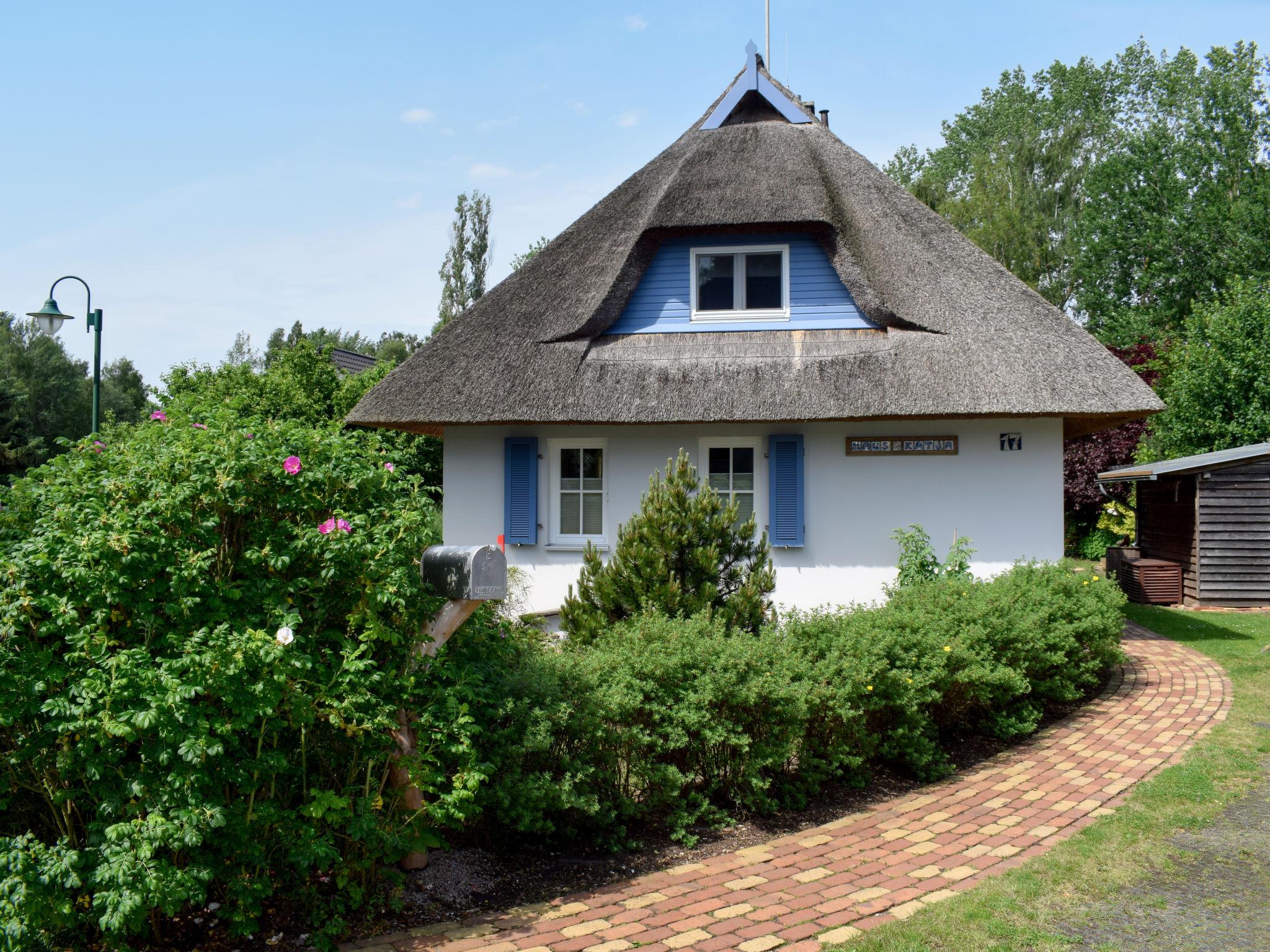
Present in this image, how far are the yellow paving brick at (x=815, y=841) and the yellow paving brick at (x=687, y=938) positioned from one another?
128 cm

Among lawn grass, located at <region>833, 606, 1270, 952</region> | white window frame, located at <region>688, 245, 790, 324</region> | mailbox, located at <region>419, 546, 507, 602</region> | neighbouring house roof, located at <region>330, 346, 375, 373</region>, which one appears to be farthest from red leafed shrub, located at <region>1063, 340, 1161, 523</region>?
mailbox, located at <region>419, 546, 507, 602</region>

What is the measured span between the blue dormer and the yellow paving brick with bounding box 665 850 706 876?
831 cm

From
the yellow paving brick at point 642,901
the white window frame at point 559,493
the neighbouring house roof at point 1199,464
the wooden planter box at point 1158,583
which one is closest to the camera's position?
the yellow paving brick at point 642,901

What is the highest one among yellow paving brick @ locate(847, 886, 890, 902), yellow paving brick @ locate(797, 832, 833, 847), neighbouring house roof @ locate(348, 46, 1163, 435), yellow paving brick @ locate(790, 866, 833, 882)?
neighbouring house roof @ locate(348, 46, 1163, 435)

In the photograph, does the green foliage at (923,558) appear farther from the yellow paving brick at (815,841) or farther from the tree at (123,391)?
the tree at (123,391)

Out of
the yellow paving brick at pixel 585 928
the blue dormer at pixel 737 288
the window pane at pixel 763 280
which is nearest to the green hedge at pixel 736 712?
the yellow paving brick at pixel 585 928

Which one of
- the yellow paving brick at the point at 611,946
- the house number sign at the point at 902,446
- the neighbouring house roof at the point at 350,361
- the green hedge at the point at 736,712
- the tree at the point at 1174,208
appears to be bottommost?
the yellow paving brick at the point at 611,946

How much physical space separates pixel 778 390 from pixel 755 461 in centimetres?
103

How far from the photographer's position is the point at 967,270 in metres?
12.6

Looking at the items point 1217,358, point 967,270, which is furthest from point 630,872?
point 1217,358

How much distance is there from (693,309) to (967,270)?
3636mm

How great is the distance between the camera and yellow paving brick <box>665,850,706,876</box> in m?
4.83

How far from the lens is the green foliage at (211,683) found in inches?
142

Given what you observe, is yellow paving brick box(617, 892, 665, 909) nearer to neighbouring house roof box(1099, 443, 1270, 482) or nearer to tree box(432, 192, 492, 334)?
neighbouring house roof box(1099, 443, 1270, 482)
